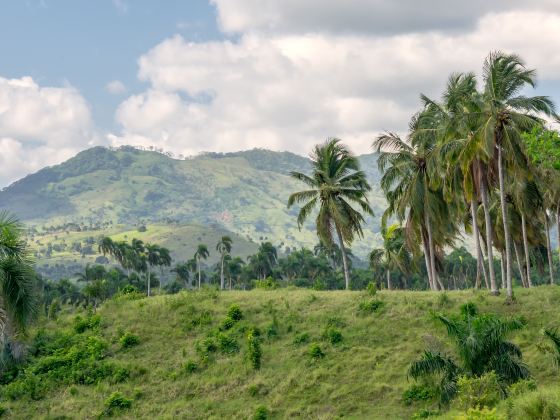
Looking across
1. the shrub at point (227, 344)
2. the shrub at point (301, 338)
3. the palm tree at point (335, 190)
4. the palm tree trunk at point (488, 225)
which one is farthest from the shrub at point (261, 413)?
the palm tree at point (335, 190)

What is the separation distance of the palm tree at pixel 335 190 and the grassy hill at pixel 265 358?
9.93 m

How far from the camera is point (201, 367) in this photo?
35.2 metres

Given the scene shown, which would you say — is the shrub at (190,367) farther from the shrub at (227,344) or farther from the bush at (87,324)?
the bush at (87,324)

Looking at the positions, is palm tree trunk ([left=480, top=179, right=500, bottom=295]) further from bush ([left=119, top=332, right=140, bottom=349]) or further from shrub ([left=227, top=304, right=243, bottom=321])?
bush ([left=119, top=332, right=140, bottom=349])

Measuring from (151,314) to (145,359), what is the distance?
6.30 meters

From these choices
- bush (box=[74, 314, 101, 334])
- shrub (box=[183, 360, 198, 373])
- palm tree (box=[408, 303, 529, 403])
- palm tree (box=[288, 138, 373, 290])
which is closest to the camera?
palm tree (box=[408, 303, 529, 403])

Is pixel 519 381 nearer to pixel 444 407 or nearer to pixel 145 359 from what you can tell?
pixel 444 407

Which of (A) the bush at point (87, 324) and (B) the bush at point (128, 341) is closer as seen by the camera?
(B) the bush at point (128, 341)

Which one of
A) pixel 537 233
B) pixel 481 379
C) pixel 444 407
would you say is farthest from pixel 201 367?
pixel 537 233

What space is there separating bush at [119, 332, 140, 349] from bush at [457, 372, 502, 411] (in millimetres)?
25116

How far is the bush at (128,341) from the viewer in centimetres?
3925

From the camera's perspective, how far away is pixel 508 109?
110ft

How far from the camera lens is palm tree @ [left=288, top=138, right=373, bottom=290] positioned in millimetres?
51406

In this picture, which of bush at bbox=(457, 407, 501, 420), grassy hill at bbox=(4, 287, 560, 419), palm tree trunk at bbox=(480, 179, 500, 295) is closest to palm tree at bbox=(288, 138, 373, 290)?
grassy hill at bbox=(4, 287, 560, 419)
